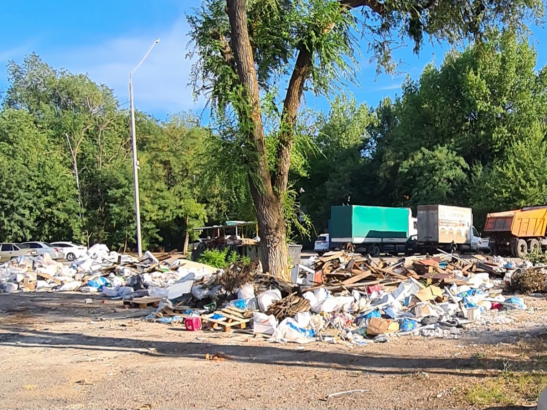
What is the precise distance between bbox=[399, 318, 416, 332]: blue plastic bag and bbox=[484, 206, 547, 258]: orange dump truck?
22919 mm

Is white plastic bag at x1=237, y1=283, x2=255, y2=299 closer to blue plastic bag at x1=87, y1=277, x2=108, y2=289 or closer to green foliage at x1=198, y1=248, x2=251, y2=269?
blue plastic bag at x1=87, y1=277, x2=108, y2=289

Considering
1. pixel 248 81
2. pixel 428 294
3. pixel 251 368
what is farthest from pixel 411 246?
pixel 251 368

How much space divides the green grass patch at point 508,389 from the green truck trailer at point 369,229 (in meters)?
30.6

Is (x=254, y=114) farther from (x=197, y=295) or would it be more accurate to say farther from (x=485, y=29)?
(x=485, y=29)

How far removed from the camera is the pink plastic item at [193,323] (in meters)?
10.6

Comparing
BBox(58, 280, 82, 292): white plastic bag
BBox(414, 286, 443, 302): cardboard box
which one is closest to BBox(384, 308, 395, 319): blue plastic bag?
BBox(414, 286, 443, 302): cardboard box

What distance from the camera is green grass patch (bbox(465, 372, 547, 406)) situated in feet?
17.1

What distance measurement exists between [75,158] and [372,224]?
31.1m

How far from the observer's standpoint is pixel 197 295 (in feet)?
40.6

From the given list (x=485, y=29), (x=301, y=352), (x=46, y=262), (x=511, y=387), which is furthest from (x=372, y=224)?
(x=511, y=387)

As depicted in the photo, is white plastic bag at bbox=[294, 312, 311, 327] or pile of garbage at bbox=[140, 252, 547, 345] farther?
white plastic bag at bbox=[294, 312, 311, 327]

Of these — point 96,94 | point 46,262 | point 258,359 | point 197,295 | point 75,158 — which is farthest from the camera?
point 96,94

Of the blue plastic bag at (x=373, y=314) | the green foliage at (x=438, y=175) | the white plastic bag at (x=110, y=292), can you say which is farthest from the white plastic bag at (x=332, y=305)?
the green foliage at (x=438, y=175)

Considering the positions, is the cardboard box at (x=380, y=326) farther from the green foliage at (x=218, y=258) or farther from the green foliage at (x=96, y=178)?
the green foliage at (x=96, y=178)
